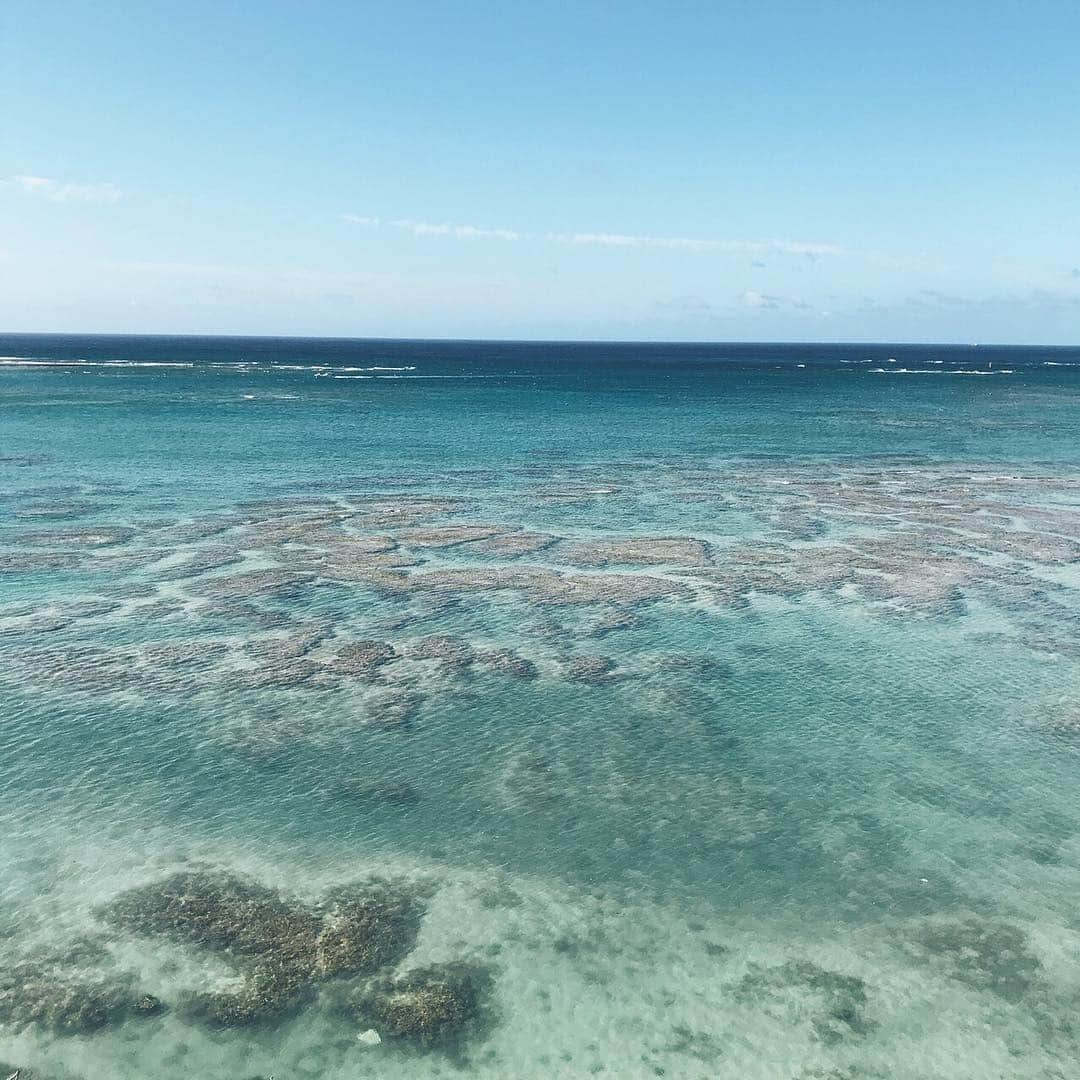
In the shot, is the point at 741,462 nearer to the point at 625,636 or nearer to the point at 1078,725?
the point at 625,636

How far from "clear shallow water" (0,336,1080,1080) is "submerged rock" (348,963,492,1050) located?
9 cm

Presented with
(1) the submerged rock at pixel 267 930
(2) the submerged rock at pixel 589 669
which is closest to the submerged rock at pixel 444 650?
(2) the submerged rock at pixel 589 669

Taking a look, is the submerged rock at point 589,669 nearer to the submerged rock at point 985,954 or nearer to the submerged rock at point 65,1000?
the submerged rock at point 985,954

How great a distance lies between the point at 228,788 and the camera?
2255 cm

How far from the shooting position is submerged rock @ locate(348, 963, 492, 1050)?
15297mm

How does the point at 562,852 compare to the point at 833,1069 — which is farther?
the point at 562,852

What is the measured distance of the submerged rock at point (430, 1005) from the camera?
15.3 m

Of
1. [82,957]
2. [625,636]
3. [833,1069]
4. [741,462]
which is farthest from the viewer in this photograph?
[741,462]

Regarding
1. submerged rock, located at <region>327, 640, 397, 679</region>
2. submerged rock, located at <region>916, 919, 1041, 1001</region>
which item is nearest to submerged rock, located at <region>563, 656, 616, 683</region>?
submerged rock, located at <region>327, 640, 397, 679</region>

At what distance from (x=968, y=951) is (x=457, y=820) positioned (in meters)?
11.3

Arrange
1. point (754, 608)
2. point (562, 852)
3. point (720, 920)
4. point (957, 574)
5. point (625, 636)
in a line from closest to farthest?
point (720, 920)
point (562, 852)
point (625, 636)
point (754, 608)
point (957, 574)

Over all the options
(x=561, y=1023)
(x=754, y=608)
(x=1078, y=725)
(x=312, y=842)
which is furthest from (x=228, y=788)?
(x=1078, y=725)

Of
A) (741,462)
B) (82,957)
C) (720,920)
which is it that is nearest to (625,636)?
(720,920)

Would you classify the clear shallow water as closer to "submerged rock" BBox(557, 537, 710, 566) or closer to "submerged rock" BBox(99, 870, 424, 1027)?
"submerged rock" BBox(99, 870, 424, 1027)
